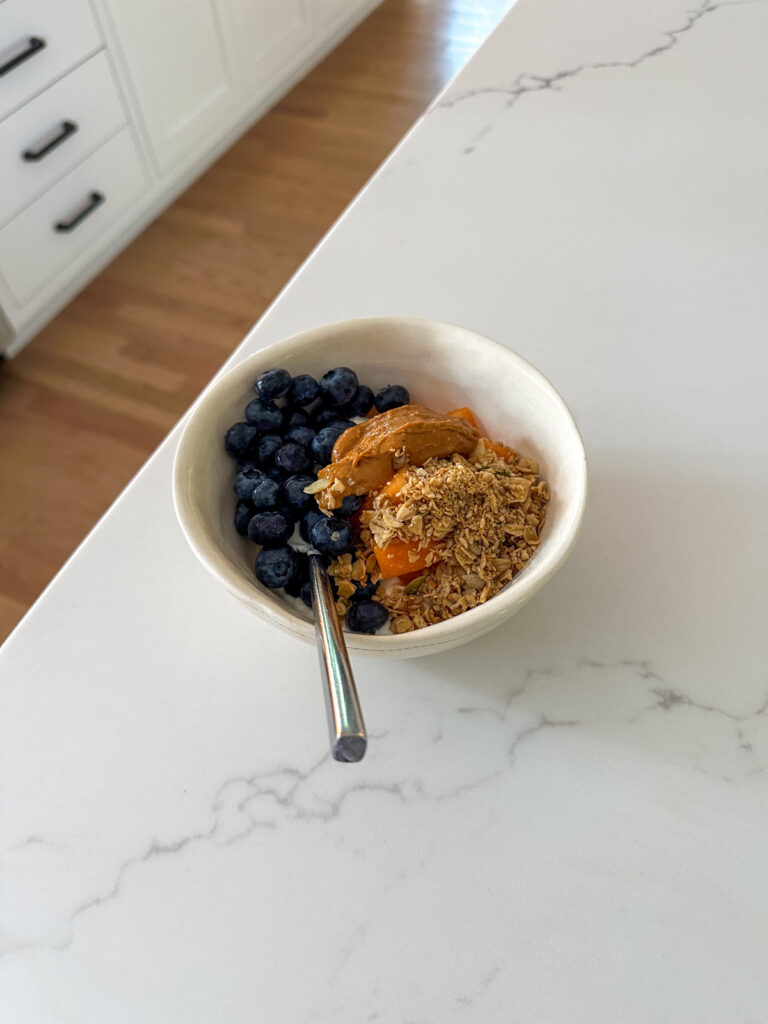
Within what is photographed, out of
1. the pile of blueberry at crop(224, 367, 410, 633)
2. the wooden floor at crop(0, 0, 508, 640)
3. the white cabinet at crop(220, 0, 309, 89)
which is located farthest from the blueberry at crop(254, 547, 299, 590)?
the white cabinet at crop(220, 0, 309, 89)

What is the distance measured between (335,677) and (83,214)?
6.06 ft

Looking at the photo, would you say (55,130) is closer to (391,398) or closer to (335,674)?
(391,398)

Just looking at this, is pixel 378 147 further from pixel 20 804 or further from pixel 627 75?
pixel 20 804

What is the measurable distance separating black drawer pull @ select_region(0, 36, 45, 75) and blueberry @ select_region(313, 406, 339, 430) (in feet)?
4.74

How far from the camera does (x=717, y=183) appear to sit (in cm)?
92

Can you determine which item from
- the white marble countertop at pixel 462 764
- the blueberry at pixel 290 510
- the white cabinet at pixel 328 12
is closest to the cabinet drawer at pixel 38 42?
the white cabinet at pixel 328 12

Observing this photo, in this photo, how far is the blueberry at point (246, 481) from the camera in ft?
1.97

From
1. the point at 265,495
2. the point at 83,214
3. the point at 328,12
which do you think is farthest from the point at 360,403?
the point at 328,12

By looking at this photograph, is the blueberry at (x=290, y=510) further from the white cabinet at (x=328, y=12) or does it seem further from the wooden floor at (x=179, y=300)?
the white cabinet at (x=328, y=12)

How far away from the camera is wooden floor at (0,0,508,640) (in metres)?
1.70

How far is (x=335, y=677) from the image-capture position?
17.6 inches

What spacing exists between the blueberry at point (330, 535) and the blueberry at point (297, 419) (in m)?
0.11

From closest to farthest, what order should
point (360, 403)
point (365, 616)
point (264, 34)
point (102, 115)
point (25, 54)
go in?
point (365, 616)
point (360, 403)
point (25, 54)
point (102, 115)
point (264, 34)

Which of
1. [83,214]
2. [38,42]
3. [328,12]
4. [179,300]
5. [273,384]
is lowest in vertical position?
[179,300]
